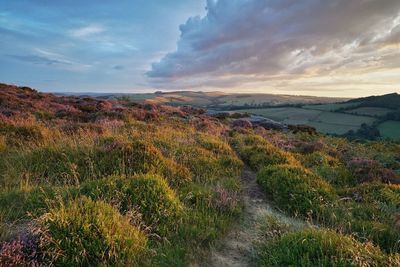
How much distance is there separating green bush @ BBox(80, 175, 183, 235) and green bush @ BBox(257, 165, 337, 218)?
2.82 m

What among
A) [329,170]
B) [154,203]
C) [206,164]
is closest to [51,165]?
[154,203]

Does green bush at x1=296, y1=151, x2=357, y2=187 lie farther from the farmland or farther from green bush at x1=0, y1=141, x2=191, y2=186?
the farmland

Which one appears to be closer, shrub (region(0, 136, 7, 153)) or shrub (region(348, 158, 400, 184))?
shrub (region(0, 136, 7, 153))

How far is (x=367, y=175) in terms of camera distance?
10.5 m

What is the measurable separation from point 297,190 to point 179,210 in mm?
3268

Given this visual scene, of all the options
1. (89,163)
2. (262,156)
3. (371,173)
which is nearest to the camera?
(89,163)

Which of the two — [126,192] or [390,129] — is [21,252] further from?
[390,129]

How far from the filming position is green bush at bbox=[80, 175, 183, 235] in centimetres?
546

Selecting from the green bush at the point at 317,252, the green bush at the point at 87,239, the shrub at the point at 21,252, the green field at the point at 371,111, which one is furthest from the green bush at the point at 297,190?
the green field at the point at 371,111

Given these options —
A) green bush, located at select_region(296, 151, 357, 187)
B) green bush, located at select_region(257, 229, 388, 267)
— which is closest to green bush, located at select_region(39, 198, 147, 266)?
green bush, located at select_region(257, 229, 388, 267)

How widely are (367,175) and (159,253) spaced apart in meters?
8.62

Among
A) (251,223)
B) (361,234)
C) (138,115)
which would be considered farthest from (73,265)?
(138,115)

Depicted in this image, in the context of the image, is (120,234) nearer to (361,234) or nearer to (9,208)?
(9,208)

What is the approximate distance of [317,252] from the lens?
4.39m
